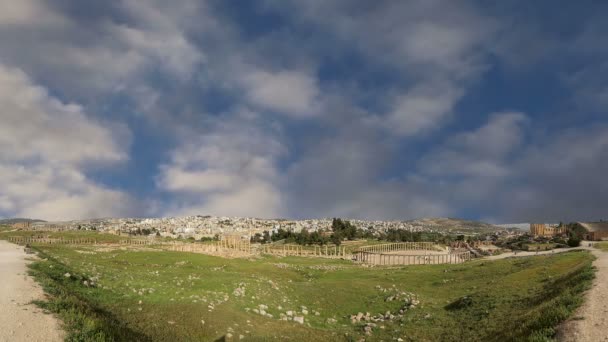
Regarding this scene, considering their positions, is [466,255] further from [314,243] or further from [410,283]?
[314,243]

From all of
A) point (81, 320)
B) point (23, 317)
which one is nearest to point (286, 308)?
point (81, 320)

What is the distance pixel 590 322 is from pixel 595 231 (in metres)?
125

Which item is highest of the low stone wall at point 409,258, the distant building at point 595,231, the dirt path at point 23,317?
the distant building at point 595,231

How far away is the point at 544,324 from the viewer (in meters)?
17.3

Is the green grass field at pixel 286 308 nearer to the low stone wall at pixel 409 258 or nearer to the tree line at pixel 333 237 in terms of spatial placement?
the low stone wall at pixel 409 258

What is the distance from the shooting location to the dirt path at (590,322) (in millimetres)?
14805

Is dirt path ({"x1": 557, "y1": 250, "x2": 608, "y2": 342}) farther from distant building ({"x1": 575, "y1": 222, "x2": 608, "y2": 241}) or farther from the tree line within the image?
the tree line

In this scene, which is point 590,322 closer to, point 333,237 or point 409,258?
point 409,258

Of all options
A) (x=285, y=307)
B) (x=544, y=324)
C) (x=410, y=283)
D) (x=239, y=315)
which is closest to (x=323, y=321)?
(x=285, y=307)

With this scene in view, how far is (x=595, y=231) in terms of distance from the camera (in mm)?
114938

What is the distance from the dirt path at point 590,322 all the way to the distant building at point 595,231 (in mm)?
105293

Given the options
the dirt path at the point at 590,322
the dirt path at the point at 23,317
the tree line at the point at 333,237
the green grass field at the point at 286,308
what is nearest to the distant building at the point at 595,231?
the tree line at the point at 333,237

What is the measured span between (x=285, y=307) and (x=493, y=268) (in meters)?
35.0

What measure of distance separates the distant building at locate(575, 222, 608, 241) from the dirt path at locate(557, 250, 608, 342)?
105 metres
